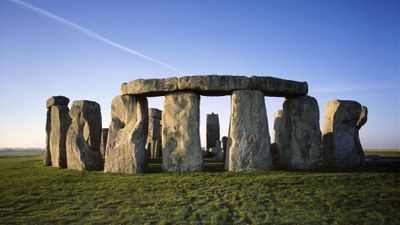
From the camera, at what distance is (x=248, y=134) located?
941 centimetres

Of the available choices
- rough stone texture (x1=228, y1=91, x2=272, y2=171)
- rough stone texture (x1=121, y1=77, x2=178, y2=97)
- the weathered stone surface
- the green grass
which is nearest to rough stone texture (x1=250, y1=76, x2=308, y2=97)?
rough stone texture (x1=228, y1=91, x2=272, y2=171)

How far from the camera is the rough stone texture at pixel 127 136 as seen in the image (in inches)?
371

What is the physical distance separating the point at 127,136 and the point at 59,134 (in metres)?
3.23

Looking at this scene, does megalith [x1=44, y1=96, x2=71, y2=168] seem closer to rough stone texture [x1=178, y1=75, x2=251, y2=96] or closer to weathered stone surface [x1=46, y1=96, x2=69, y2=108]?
weathered stone surface [x1=46, y1=96, x2=69, y2=108]

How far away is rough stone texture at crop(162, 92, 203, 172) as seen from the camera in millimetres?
9414

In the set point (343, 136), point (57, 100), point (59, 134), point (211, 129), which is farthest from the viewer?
point (211, 129)

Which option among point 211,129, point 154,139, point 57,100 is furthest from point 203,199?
point 211,129

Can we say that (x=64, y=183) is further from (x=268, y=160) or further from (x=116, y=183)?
(x=268, y=160)

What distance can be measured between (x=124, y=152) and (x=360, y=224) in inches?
253

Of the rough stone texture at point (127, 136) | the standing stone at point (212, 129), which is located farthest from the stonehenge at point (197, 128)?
the standing stone at point (212, 129)

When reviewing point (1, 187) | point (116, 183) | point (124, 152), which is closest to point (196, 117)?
point (124, 152)

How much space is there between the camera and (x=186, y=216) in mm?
5449

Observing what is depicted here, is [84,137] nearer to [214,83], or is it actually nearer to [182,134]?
[182,134]

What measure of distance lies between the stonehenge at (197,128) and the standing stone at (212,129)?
7.54 m
